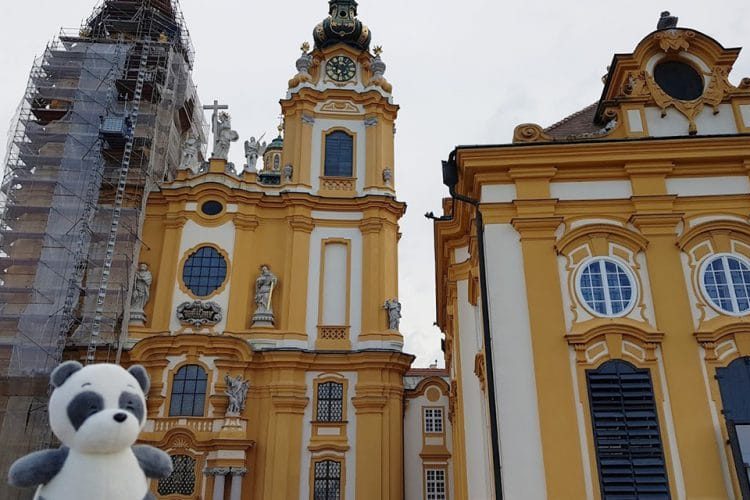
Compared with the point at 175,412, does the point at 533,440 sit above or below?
below

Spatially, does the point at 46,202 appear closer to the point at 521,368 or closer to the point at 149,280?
the point at 149,280

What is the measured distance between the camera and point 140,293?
2330cm

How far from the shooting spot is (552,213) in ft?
40.4

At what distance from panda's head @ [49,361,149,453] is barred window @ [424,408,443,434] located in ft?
58.4

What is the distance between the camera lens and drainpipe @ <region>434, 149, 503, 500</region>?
10.7 m

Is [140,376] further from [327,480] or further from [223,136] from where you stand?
[223,136]

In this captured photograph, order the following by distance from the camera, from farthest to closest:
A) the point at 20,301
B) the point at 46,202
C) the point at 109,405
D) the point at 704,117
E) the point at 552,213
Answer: the point at 46,202
the point at 20,301
the point at 704,117
the point at 552,213
the point at 109,405

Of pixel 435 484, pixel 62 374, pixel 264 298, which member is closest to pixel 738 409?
pixel 62 374

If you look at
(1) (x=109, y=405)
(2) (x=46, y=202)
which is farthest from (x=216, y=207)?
(1) (x=109, y=405)

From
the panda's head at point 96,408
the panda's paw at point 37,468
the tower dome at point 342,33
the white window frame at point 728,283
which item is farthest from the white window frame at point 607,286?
the tower dome at point 342,33

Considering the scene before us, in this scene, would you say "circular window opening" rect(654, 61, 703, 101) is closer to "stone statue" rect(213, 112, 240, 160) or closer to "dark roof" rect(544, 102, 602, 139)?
"dark roof" rect(544, 102, 602, 139)

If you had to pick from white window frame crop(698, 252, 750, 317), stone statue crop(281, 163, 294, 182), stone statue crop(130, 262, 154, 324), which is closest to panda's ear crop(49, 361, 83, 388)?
white window frame crop(698, 252, 750, 317)

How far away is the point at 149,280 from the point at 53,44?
10.6 meters

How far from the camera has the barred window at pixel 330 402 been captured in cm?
2220
